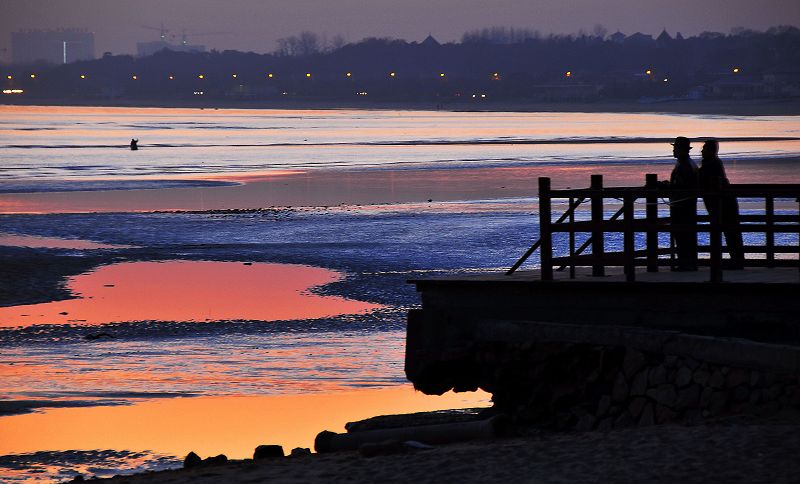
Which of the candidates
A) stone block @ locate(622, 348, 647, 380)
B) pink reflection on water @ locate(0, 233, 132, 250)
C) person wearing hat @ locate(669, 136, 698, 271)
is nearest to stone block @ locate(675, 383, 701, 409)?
stone block @ locate(622, 348, 647, 380)

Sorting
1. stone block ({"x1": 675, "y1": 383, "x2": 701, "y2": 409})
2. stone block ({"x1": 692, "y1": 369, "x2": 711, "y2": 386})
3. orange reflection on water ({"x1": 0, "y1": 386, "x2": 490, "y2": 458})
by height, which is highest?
stone block ({"x1": 692, "y1": 369, "x2": 711, "y2": 386})

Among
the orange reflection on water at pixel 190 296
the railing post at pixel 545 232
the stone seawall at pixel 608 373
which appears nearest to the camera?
the stone seawall at pixel 608 373

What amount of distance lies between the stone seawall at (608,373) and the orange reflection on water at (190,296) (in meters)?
7.24

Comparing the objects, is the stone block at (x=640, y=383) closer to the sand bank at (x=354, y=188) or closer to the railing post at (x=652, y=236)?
the railing post at (x=652, y=236)

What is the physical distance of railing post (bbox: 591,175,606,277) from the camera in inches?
534

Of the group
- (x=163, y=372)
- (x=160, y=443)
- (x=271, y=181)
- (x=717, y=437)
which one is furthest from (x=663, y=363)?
(x=271, y=181)

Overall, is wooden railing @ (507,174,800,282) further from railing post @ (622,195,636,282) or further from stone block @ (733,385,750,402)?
stone block @ (733,385,750,402)

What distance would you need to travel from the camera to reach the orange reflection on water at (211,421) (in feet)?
43.1

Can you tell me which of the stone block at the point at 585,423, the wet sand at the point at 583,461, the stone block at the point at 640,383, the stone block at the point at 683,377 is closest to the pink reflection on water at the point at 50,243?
the stone block at the point at 585,423

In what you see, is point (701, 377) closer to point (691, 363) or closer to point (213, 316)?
point (691, 363)

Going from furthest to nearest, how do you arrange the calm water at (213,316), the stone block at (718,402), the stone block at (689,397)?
the calm water at (213,316)
the stone block at (689,397)
the stone block at (718,402)

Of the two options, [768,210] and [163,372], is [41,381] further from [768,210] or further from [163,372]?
[768,210]

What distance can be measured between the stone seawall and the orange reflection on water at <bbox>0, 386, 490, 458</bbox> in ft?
3.58

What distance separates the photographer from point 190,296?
22750 mm
